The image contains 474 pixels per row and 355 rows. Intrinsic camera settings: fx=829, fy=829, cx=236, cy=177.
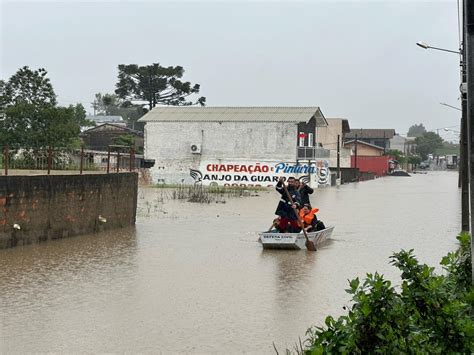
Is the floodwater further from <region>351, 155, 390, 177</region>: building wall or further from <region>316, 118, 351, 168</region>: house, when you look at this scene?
<region>351, 155, 390, 177</region>: building wall

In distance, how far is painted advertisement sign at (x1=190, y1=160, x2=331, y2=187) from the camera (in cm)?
5619

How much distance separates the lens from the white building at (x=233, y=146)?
5641 cm

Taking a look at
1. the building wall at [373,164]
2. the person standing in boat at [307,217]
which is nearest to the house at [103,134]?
the building wall at [373,164]

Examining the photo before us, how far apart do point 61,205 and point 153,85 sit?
60113 millimetres

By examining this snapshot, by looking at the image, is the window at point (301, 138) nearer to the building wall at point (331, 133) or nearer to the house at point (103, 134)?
the building wall at point (331, 133)

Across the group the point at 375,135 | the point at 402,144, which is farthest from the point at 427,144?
the point at 375,135

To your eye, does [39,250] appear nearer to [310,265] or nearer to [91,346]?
[310,265]

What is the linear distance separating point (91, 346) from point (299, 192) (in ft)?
37.0

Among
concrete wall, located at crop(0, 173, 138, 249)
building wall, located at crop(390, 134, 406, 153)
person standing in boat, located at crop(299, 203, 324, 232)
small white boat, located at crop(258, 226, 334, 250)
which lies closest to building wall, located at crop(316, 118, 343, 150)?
concrete wall, located at crop(0, 173, 138, 249)

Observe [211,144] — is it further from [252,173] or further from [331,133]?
[331,133]

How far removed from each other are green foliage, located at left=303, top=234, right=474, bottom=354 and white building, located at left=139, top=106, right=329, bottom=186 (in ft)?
165

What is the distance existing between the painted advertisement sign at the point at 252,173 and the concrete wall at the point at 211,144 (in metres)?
0.37

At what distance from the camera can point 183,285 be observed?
45.3ft

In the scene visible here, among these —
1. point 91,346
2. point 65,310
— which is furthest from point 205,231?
point 91,346
